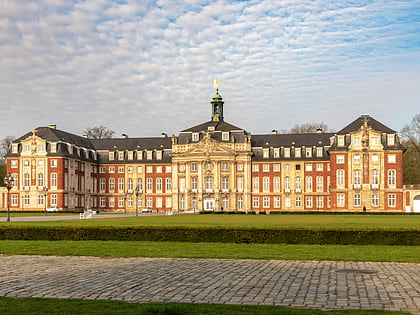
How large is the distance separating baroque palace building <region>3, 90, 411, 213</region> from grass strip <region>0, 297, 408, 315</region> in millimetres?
65882

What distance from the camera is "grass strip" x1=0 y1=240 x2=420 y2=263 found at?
18.6 meters

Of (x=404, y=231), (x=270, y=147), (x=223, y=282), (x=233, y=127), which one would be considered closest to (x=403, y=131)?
(x=270, y=147)

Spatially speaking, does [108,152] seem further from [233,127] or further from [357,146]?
[357,146]

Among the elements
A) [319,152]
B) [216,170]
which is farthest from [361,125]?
[216,170]

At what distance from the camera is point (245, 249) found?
68.8 ft

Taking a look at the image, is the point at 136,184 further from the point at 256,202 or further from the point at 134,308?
the point at 134,308

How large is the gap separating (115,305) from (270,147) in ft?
263

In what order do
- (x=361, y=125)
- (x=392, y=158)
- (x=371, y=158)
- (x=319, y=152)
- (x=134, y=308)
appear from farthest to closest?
1. (x=319, y=152)
2. (x=361, y=125)
3. (x=371, y=158)
4. (x=392, y=158)
5. (x=134, y=308)

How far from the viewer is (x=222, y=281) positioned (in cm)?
1295

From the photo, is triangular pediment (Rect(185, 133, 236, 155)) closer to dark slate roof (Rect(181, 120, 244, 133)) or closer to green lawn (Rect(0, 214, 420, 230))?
dark slate roof (Rect(181, 120, 244, 133))

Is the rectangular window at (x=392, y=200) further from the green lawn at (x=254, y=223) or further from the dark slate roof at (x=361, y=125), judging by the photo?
the green lawn at (x=254, y=223)

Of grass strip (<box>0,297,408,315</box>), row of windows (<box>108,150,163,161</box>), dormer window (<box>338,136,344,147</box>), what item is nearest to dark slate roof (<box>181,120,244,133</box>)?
row of windows (<box>108,150,163,161</box>)

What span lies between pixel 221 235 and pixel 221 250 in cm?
366

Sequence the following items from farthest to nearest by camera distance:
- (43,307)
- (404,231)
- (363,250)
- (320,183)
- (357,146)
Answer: (320,183) → (357,146) → (404,231) → (363,250) → (43,307)
